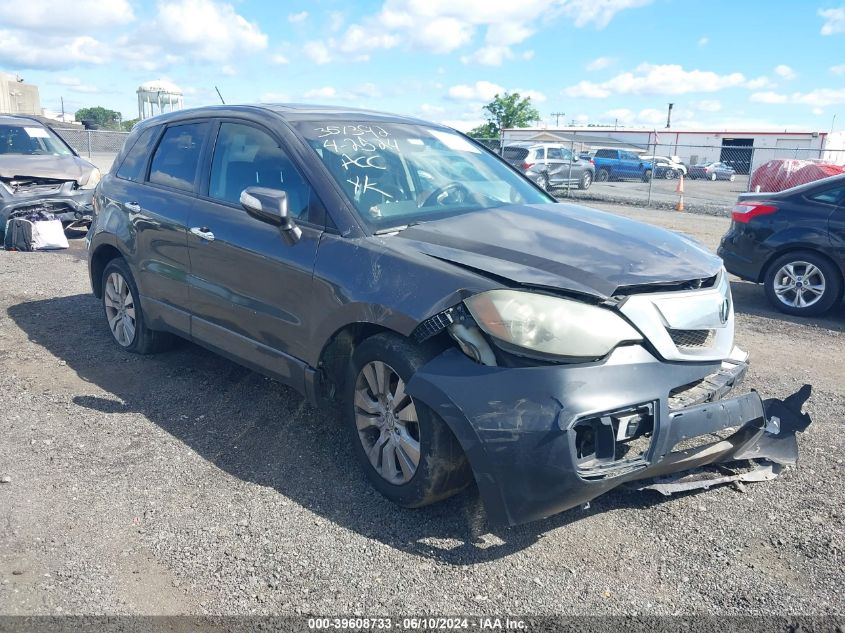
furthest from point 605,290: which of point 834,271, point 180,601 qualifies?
point 834,271

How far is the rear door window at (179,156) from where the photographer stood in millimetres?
4852

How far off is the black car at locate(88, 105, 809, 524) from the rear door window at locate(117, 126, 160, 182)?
390 mm

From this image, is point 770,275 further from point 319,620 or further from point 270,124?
point 319,620

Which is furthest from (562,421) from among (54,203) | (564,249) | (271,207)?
(54,203)

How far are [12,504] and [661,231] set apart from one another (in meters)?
3.63

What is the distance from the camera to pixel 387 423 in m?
3.47

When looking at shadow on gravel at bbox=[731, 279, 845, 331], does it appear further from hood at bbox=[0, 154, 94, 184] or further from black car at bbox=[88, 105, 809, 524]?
hood at bbox=[0, 154, 94, 184]

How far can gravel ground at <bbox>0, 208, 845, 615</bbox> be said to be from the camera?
2.86 metres

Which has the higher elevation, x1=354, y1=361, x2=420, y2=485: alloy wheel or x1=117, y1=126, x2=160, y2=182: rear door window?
x1=117, y1=126, x2=160, y2=182: rear door window

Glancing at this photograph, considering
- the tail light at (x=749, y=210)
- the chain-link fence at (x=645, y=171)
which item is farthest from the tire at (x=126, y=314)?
the chain-link fence at (x=645, y=171)

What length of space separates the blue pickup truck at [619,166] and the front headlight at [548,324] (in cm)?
3023

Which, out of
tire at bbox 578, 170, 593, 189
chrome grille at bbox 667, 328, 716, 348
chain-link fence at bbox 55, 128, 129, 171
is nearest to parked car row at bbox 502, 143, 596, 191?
tire at bbox 578, 170, 593, 189

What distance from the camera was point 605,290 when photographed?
303cm

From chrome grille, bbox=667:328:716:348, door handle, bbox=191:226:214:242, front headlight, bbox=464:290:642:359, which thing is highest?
door handle, bbox=191:226:214:242
